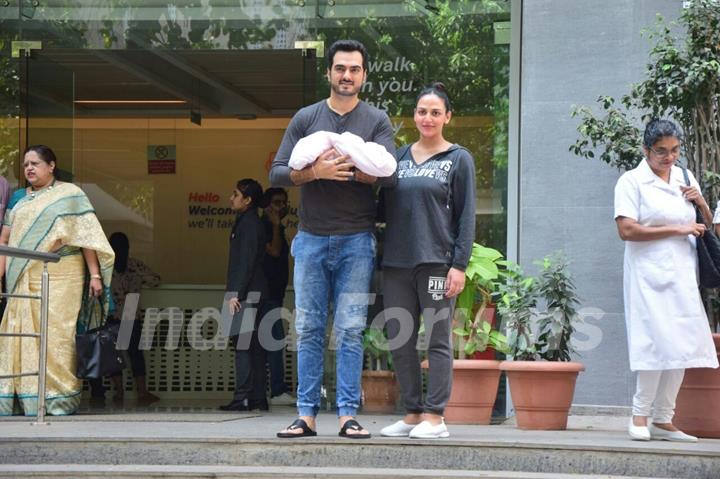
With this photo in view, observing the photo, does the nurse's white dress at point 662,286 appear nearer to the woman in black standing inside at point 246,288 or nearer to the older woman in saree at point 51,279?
the woman in black standing inside at point 246,288

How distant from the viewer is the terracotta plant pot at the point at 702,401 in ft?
21.6

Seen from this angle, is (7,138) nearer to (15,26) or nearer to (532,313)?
(15,26)

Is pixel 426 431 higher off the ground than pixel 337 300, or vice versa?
pixel 337 300

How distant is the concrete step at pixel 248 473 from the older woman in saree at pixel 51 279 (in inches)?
89.2

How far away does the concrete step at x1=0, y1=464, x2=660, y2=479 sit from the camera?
214 inches

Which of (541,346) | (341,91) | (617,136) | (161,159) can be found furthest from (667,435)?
(161,159)

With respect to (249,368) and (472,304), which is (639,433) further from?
(249,368)

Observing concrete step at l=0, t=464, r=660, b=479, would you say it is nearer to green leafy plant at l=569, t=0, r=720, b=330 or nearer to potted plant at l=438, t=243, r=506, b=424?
potted plant at l=438, t=243, r=506, b=424

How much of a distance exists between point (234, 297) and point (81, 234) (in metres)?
1.34

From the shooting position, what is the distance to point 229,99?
14164 mm

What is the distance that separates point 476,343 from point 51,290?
2668 millimetres

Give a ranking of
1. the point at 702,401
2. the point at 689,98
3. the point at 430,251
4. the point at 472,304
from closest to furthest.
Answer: the point at 430,251
the point at 702,401
the point at 689,98
the point at 472,304

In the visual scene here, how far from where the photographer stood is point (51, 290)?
7.91m

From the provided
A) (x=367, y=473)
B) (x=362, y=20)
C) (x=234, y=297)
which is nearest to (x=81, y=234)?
(x=234, y=297)
